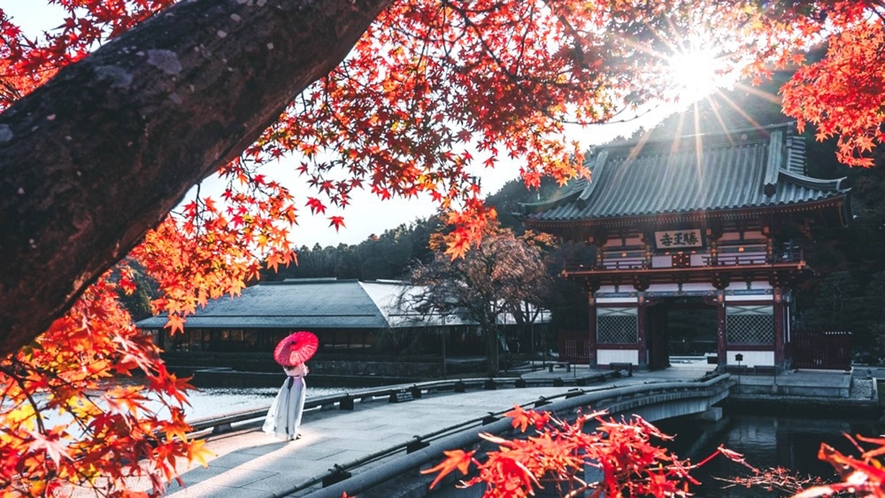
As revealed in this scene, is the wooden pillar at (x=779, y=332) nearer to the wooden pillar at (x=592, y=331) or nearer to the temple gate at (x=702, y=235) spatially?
the temple gate at (x=702, y=235)

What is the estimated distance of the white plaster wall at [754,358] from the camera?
20766mm

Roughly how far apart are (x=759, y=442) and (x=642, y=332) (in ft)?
23.8

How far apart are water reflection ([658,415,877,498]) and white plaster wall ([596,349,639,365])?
427 centimetres

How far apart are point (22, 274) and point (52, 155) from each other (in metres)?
0.27

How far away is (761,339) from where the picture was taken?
2092cm

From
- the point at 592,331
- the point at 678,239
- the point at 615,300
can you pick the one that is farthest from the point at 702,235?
the point at 592,331

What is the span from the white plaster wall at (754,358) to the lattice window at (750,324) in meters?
0.31

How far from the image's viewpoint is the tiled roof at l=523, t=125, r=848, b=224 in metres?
21.0

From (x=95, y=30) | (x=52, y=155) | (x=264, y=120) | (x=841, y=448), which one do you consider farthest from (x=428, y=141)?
(x=841, y=448)

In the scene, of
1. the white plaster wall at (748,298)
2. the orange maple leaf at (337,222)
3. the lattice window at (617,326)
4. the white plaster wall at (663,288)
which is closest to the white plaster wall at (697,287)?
the white plaster wall at (663,288)

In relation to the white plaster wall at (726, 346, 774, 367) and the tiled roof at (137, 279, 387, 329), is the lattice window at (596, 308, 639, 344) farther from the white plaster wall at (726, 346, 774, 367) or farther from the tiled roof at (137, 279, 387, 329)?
the tiled roof at (137, 279, 387, 329)

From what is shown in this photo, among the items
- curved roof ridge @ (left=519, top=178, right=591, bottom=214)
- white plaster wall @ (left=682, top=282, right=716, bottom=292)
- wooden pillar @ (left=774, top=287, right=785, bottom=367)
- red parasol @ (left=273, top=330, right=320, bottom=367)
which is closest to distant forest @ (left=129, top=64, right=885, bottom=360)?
curved roof ridge @ (left=519, top=178, right=591, bottom=214)

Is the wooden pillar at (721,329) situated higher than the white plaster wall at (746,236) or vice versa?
the white plaster wall at (746,236)

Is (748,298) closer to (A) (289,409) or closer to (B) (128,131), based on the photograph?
(A) (289,409)
